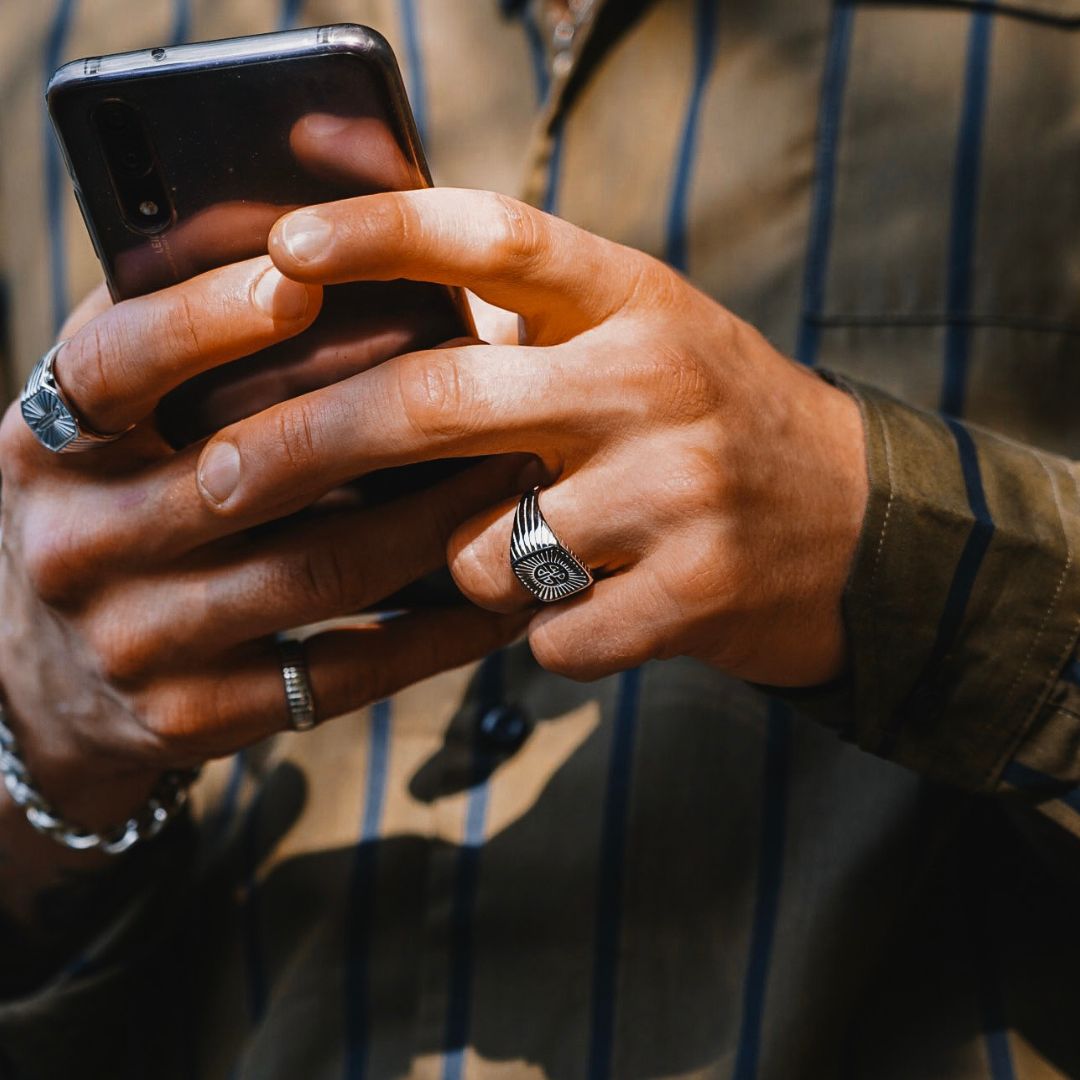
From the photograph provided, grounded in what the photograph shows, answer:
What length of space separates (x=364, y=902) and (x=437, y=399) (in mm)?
514

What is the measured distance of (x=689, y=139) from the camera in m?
0.89

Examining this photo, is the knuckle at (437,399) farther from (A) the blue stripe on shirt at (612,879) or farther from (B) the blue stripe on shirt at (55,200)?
(B) the blue stripe on shirt at (55,200)

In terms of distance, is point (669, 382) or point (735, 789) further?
point (735, 789)

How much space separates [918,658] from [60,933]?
0.71 m

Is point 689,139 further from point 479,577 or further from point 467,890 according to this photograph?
point 467,890

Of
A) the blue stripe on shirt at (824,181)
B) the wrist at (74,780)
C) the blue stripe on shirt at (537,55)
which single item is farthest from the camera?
the blue stripe on shirt at (537,55)

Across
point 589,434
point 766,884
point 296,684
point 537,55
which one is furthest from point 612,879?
point 537,55

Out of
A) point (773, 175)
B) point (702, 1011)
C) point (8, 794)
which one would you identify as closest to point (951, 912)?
point (702, 1011)

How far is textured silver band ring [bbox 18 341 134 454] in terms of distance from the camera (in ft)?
1.86

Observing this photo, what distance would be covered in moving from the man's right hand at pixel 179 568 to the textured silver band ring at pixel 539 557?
53mm

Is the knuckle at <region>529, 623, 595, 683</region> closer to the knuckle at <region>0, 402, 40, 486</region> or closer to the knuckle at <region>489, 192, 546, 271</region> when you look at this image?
the knuckle at <region>489, 192, 546, 271</region>

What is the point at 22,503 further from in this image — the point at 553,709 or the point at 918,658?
the point at 918,658

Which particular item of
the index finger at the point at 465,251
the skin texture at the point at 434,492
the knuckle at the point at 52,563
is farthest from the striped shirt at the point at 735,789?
the knuckle at the point at 52,563

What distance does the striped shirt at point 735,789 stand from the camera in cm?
75
